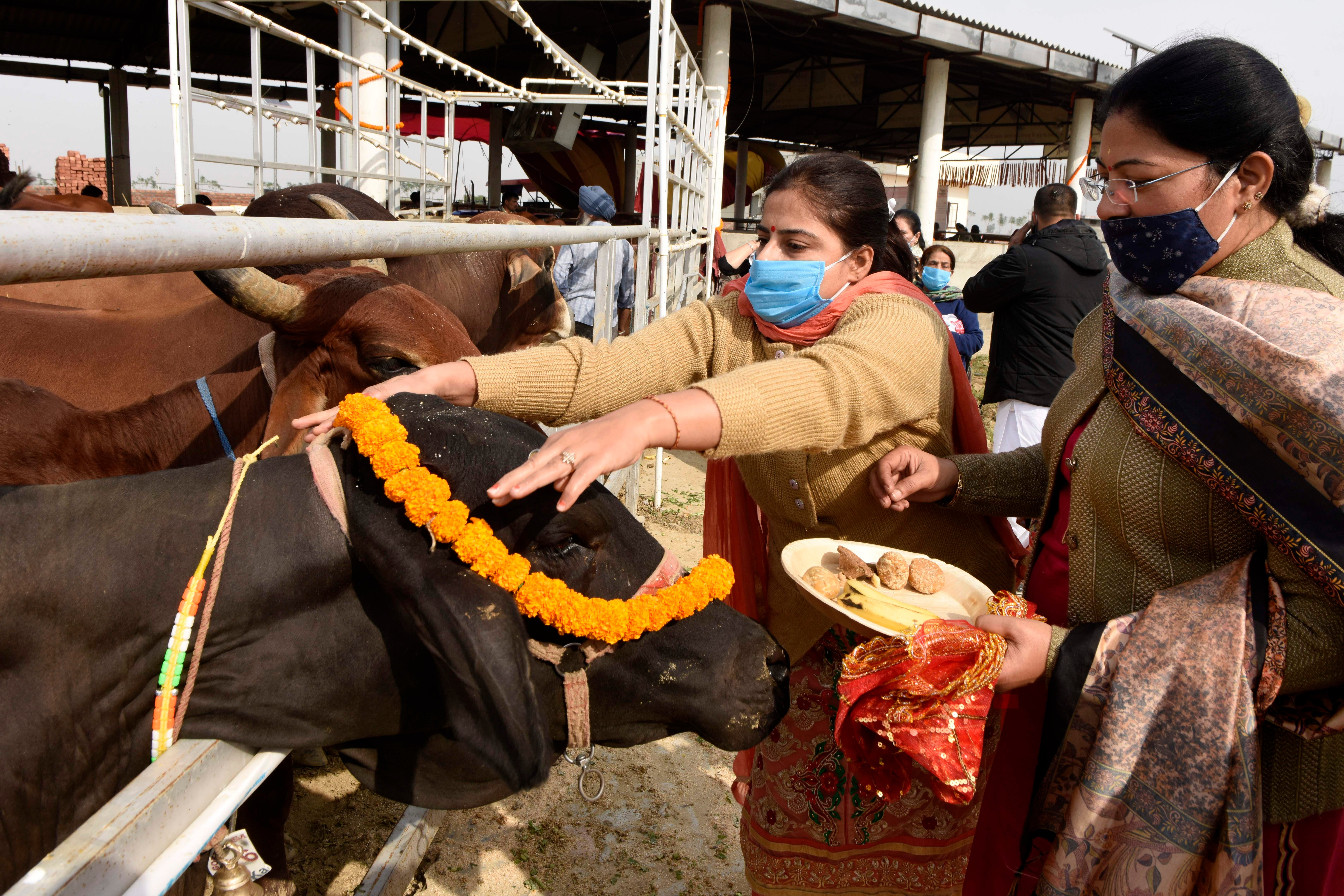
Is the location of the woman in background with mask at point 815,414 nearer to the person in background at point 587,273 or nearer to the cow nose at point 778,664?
the cow nose at point 778,664

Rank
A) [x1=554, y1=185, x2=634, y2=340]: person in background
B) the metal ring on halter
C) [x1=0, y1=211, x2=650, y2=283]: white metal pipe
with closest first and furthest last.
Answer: [x1=0, y1=211, x2=650, y2=283]: white metal pipe < the metal ring on halter < [x1=554, y1=185, x2=634, y2=340]: person in background

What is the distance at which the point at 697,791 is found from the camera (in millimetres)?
3400

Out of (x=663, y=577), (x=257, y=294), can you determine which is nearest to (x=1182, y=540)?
(x=663, y=577)

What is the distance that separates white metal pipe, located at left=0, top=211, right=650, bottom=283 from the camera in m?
0.83

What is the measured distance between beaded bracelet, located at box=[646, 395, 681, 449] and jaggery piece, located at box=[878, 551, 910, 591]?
0.59 m

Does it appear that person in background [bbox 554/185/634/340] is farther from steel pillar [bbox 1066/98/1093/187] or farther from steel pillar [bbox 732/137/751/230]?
steel pillar [bbox 1066/98/1093/187]

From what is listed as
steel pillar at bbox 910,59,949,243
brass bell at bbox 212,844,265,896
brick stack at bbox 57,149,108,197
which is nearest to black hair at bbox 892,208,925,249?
brass bell at bbox 212,844,265,896

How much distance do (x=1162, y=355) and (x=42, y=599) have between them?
177 cm

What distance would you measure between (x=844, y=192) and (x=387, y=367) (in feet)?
4.36

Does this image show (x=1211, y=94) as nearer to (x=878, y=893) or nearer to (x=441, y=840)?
(x=878, y=893)

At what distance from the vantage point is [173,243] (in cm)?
104

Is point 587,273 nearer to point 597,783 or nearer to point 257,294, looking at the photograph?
point 597,783

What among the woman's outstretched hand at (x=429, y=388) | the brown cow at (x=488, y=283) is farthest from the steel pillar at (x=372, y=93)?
the woman's outstretched hand at (x=429, y=388)

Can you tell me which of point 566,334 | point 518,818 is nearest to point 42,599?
point 518,818
